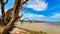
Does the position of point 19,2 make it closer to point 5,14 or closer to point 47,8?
point 5,14

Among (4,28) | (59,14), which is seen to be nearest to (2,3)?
(4,28)

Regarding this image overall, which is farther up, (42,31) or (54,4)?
(54,4)

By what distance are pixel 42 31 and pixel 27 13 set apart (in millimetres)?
506

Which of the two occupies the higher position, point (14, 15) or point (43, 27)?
point (14, 15)

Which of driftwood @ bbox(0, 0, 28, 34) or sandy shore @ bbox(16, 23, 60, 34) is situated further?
sandy shore @ bbox(16, 23, 60, 34)

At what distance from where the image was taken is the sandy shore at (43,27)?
10.8ft

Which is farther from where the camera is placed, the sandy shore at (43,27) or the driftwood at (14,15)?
the sandy shore at (43,27)

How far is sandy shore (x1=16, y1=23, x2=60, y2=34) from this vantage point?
10.8ft

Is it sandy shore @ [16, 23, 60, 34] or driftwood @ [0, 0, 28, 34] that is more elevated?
driftwood @ [0, 0, 28, 34]

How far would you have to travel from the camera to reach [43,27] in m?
3.31

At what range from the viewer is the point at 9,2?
11.0 ft

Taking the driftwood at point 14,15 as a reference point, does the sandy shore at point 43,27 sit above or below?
below

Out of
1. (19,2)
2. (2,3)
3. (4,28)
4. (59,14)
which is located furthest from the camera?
(59,14)

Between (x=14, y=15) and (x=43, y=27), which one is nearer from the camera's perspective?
(x=14, y=15)
